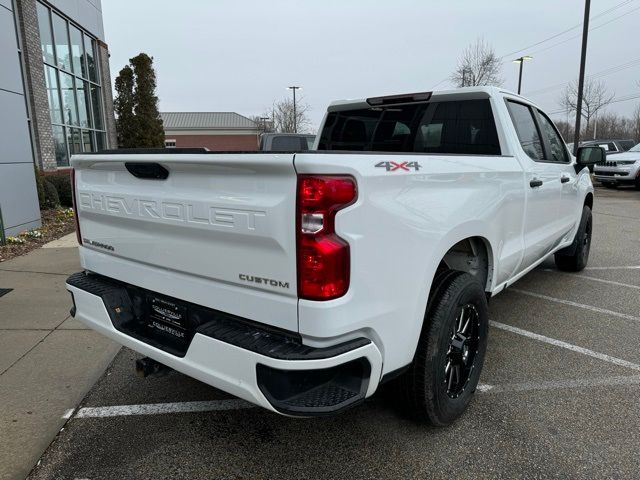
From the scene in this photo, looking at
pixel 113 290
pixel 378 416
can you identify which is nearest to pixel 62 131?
pixel 113 290

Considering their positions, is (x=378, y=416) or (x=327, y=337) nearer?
(x=327, y=337)

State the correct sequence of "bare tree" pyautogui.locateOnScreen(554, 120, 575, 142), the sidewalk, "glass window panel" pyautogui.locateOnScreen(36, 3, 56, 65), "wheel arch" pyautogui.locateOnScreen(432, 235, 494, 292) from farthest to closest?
"bare tree" pyautogui.locateOnScreen(554, 120, 575, 142)
"glass window panel" pyautogui.locateOnScreen(36, 3, 56, 65)
"wheel arch" pyautogui.locateOnScreen(432, 235, 494, 292)
the sidewalk

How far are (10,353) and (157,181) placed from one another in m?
2.46

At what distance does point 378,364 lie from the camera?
6.65 ft

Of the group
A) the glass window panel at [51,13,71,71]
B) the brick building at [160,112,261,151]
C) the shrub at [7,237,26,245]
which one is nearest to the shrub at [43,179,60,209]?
the shrub at [7,237,26,245]

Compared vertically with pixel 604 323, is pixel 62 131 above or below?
above

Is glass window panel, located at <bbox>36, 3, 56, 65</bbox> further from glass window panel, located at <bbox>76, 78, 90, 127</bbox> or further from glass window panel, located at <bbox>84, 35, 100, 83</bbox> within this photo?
glass window panel, located at <bbox>84, 35, 100, 83</bbox>

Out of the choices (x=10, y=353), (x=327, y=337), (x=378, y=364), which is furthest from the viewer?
(x=10, y=353)

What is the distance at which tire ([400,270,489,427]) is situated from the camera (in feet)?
7.95

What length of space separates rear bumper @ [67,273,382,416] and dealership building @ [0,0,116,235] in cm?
709

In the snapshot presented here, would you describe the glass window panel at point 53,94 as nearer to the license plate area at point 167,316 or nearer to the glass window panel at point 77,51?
the glass window panel at point 77,51

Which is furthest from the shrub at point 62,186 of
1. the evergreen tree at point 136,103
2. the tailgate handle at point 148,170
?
the evergreen tree at point 136,103

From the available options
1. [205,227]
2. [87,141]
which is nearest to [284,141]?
[87,141]

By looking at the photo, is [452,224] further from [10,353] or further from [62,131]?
[62,131]
